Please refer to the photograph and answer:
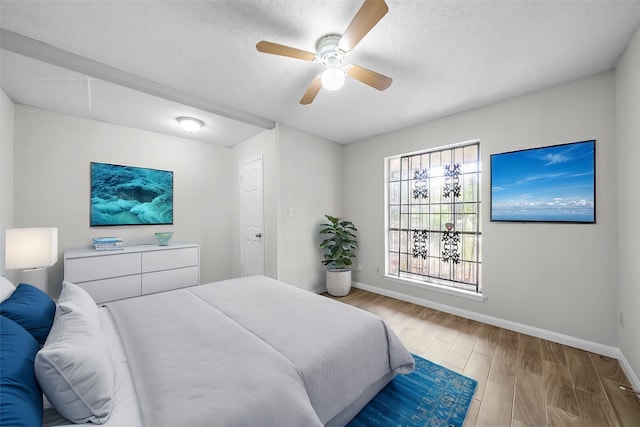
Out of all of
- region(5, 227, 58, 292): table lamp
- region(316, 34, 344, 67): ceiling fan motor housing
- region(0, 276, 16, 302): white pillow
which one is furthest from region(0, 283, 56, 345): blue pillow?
region(316, 34, 344, 67): ceiling fan motor housing

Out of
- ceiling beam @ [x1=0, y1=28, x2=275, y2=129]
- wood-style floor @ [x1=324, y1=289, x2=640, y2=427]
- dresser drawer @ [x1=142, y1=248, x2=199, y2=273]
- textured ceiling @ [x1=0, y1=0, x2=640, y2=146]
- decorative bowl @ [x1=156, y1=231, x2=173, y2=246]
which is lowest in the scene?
wood-style floor @ [x1=324, y1=289, x2=640, y2=427]

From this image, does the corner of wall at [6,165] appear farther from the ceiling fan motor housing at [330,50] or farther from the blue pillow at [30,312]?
the ceiling fan motor housing at [330,50]

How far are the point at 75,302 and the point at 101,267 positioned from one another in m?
1.75

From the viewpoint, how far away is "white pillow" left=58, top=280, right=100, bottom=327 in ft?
4.16

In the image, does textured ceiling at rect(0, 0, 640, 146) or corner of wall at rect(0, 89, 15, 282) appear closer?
textured ceiling at rect(0, 0, 640, 146)

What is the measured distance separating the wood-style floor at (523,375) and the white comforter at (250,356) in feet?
2.14

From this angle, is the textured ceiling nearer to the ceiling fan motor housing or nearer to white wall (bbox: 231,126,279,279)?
the ceiling fan motor housing

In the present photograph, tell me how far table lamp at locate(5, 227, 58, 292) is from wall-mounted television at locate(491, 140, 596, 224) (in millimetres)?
4326

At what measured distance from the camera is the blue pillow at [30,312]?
1.17m

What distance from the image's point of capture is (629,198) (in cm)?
191

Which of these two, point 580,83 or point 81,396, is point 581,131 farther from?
point 81,396

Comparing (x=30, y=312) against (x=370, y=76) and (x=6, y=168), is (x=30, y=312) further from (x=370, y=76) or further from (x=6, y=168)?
(x=370, y=76)

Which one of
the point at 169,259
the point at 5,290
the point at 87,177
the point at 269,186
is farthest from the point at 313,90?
the point at 87,177

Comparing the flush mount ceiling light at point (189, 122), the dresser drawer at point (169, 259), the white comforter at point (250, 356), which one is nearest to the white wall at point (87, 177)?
the dresser drawer at point (169, 259)
